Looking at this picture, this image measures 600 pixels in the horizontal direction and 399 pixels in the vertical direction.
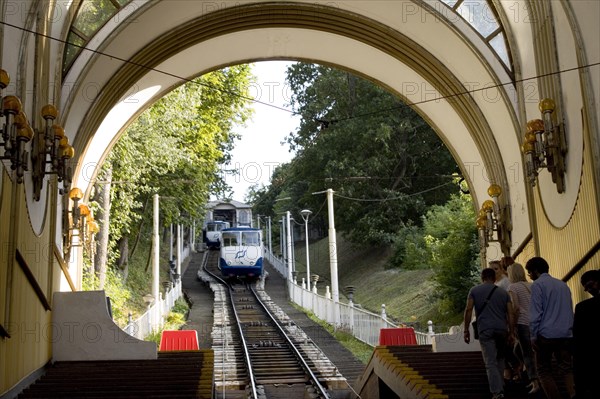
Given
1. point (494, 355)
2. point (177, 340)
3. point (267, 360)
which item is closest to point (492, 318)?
point (494, 355)

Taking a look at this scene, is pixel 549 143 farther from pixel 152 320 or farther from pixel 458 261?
pixel 152 320

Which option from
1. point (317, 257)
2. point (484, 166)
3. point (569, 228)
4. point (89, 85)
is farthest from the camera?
point (317, 257)

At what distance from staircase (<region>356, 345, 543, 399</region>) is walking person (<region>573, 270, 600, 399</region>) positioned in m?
1.54

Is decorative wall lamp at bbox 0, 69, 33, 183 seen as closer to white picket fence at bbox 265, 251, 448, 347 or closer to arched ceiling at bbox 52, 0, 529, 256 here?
arched ceiling at bbox 52, 0, 529, 256

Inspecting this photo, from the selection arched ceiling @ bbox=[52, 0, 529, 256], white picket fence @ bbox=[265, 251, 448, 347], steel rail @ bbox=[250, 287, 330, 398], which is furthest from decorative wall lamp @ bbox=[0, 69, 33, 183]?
white picket fence @ bbox=[265, 251, 448, 347]

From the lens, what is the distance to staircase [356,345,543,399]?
23.9 ft

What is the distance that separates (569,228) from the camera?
8.72 m

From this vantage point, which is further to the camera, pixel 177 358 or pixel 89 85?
pixel 89 85

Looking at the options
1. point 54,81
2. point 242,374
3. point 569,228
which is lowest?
point 242,374

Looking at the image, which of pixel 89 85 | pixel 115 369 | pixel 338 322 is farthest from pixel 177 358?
pixel 338 322

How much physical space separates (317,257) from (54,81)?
42063mm

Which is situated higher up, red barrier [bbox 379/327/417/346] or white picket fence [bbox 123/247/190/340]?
white picket fence [bbox 123/247/190/340]

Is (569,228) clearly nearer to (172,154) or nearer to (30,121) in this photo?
A: (30,121)

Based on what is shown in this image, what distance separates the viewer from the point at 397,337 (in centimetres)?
1345
